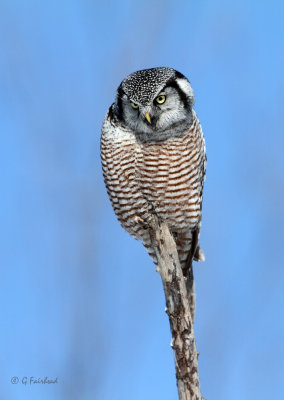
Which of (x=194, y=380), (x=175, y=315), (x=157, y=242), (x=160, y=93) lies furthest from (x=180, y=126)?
(x=194, y=380)

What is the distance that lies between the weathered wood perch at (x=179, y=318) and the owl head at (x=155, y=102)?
1.02m

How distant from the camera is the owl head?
5.12 metres

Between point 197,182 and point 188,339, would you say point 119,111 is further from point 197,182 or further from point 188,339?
point 188,339

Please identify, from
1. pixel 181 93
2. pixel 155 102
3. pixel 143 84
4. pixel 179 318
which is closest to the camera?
pixel 179 318

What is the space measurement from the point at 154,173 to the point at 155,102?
0.61m

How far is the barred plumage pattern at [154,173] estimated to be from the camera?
17.4 ft

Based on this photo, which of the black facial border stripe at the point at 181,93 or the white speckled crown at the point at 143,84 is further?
the black facial border stripe at the point at 181,93

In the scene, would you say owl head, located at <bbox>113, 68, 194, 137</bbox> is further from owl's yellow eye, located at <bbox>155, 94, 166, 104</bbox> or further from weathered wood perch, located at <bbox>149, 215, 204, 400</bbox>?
weathered wood perch, located at <bbox>149, 215, 204, 400</bbox>

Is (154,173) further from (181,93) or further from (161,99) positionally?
(181,93)

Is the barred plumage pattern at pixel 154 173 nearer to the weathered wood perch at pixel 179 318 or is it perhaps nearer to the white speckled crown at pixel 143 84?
the white speckled crown at pixel 143 84

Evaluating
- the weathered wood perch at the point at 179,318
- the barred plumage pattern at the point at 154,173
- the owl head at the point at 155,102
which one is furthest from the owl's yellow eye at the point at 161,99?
the weathered wood perch at the point at 179,318

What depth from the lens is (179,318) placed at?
450cm

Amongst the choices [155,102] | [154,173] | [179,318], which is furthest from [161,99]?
[179,318]

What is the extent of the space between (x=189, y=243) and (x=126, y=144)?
1262mm
